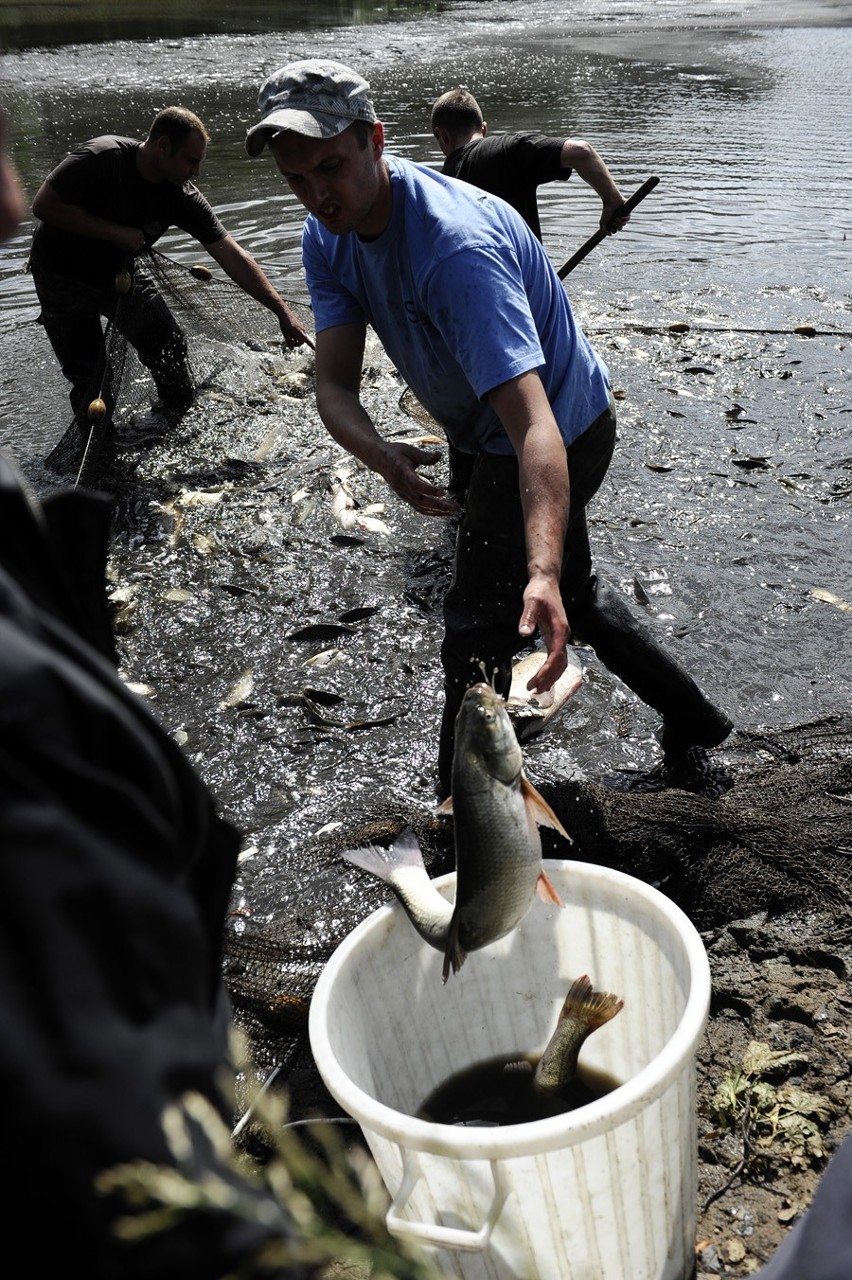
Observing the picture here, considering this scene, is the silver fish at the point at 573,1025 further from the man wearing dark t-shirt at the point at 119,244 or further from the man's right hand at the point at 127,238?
the man's right hand at the point at 127,238

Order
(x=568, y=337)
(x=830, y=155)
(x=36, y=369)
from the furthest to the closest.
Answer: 1. (x=830, y=155)
2. (x=36, y=369)
3. (x=568, y=337)

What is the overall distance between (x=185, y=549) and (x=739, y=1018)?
171 inches

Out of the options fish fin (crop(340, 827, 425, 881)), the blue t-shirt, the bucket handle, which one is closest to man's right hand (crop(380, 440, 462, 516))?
the blue t-shirt

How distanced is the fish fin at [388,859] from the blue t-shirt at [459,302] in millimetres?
1333

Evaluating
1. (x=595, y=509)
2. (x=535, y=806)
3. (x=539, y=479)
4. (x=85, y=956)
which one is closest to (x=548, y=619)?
(x=539, y=479)

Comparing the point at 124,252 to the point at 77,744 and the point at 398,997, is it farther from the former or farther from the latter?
the point at 77,744

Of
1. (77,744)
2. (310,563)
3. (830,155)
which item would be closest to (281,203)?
(830,155)

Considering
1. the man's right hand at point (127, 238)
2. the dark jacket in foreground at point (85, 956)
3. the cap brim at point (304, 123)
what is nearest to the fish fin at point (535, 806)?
the dark jacket in foreground at point (85, 956)

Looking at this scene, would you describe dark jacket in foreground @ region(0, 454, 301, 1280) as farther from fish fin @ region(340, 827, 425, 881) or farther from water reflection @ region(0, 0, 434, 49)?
water reflection @ region(0, 0, 434, 49)

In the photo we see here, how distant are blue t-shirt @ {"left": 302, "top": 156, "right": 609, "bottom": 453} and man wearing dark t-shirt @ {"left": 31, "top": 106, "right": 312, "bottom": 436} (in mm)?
3871

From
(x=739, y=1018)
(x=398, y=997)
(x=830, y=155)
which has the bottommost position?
(x=739, y=1018)

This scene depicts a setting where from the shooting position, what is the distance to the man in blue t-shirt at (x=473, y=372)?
311cm

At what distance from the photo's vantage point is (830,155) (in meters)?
15.1

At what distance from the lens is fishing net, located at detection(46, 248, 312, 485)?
713cm
